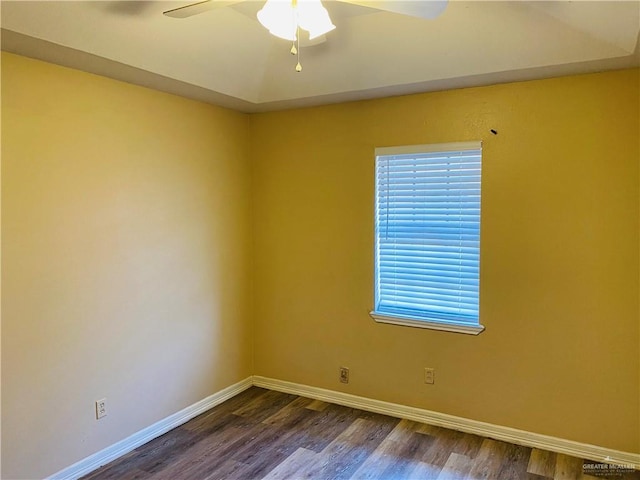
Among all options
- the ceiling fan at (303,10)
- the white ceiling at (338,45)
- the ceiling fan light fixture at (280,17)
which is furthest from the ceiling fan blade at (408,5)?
the white ceiling at (338,45)

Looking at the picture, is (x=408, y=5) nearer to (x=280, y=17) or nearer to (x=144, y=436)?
(x=280, y=17)

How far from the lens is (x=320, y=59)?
10.1 feet

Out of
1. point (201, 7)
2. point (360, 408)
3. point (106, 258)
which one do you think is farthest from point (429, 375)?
point (201, 7)

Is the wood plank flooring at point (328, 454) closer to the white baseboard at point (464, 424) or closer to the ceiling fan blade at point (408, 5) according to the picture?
the white baseboard at point (464, 424)

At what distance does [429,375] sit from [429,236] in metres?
0.97

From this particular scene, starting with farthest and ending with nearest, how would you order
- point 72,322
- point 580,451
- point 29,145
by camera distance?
point 580,451
point 72,322
point 29,145

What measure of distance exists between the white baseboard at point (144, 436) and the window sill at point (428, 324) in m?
1.34

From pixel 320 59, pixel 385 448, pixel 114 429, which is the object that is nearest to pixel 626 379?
pixel 385 448

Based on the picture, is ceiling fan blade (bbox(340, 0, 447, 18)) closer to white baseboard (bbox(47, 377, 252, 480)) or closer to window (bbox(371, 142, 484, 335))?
window (bbox(371, 142, 484, 335))

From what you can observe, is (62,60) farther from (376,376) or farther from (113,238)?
(376,376)

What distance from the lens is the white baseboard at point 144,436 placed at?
2.70m

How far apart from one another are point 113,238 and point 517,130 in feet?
8.36

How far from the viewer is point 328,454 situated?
9.72 feet

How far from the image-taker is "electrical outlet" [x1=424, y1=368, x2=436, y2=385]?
11.0ft
